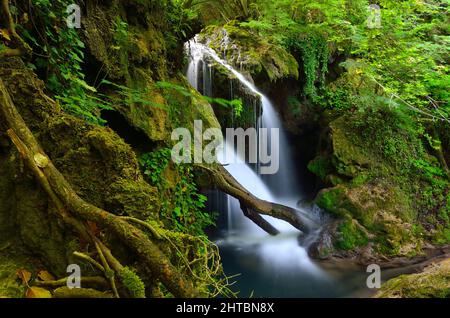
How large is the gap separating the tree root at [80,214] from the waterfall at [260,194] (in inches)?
166

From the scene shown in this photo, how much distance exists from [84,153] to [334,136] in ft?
24.5

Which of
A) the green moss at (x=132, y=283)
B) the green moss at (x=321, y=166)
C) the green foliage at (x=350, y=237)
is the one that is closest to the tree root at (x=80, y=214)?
the green moss at (x=132, y=283)

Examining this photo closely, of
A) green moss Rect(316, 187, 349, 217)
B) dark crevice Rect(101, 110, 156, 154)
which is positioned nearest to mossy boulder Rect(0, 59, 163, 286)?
dark crevice Rect(101, 110, 156, 154)

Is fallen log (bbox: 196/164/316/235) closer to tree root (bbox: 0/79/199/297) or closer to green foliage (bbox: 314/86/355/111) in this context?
tree root (bbox: 0/79/199/297)

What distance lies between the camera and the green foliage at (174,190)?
13.1 feet

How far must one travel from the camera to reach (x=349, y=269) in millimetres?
6391

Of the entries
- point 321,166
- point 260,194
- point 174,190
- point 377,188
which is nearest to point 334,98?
point 321,166

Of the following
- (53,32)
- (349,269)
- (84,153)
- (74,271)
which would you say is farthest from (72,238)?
(349,269)

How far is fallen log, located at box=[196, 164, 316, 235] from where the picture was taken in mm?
5922

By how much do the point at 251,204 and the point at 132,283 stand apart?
4657mm

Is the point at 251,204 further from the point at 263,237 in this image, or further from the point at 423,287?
the point at 423,287

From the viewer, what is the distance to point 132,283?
1.85 m

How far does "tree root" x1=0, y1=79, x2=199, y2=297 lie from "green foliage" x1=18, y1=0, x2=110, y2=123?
2.26ft
